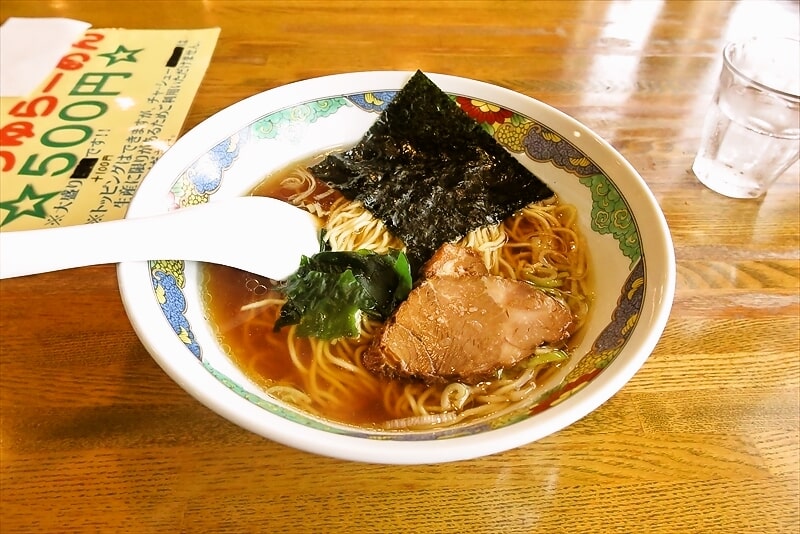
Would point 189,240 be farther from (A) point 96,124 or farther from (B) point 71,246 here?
(A) point 96,124

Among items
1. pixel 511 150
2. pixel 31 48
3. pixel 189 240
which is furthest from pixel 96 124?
pixel 511 150

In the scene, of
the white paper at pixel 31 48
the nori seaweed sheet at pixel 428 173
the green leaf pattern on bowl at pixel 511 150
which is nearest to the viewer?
the green leaf pattern on bowl at pixel 511 150

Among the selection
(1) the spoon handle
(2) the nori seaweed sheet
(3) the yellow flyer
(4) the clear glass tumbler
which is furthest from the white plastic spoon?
(4) the clear glass tumbler

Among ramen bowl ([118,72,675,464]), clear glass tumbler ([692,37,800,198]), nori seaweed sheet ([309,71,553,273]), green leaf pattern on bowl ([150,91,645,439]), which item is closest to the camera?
ramen bowl ([118,72,675,464])

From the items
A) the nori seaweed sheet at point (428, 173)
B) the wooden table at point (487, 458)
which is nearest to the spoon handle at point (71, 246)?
the wooden table at point (487, 458)

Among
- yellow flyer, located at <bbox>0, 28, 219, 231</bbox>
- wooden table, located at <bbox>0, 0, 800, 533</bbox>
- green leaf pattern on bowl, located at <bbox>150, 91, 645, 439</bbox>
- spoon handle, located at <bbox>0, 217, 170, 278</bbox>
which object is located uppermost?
spoon handle, located at <bbox>0, 217, 170, 278</bbox>

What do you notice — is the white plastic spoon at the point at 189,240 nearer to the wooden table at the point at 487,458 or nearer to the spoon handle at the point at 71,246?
the spoon handle at the point at 71,246

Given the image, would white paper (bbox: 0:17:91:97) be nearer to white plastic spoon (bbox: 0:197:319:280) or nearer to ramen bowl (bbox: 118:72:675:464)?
ramen bowl (bbox: 118:72:675:464)

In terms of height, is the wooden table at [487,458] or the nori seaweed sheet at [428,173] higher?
the nori seaweed sheet at [428,173]
